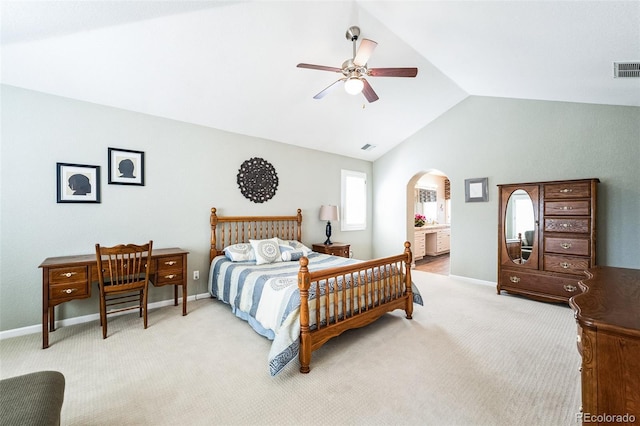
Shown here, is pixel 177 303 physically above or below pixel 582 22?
below

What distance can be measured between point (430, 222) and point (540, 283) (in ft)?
15.0

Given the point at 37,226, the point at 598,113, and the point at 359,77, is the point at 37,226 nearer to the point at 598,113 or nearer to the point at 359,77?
the point at 359,77

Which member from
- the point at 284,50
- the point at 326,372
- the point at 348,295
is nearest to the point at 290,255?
the point at 348,295

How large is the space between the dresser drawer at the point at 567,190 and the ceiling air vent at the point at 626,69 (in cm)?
134

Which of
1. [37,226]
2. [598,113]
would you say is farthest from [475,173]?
[37,226]

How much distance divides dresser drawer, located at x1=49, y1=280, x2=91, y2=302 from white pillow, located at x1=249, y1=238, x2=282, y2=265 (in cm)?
181

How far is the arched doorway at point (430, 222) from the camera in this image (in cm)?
610

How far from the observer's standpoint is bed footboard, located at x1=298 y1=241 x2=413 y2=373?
225 centimetres

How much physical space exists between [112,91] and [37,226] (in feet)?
5.60

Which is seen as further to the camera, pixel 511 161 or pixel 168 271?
pixel 511 161

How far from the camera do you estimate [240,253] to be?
3785 millimetres

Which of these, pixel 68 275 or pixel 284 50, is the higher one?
pixel 284 50

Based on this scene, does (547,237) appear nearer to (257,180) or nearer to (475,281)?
(475,281)

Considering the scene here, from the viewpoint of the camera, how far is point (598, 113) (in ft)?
12.0
